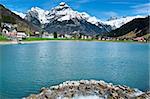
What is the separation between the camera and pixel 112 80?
1031 inches

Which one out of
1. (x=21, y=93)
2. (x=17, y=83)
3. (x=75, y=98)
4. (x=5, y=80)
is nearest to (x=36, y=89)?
(x=21, y=93)

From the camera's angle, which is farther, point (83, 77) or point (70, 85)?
point (83, 77)

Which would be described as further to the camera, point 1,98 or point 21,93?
point 21,93

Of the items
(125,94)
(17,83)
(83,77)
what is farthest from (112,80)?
(125,94)

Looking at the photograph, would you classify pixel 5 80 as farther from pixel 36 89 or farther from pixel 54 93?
pixel 54 93

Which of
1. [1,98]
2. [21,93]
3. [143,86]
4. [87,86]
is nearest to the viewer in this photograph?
[87,86]

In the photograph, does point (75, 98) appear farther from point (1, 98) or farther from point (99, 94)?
point (1, 98)

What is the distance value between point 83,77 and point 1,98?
10742 millimetres

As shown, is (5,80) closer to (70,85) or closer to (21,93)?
(21,93)

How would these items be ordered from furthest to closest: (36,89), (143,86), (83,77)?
1. (83,77)
2. (143,86)
3. (36,89)

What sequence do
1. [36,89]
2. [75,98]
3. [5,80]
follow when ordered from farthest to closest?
1. [5,80]
2. [36,89]
3. [75,98]

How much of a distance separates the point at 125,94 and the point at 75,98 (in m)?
2.53

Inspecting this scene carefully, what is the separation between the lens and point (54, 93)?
15531mm

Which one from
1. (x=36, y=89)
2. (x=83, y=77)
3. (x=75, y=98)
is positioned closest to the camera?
(x=75, y=98)
